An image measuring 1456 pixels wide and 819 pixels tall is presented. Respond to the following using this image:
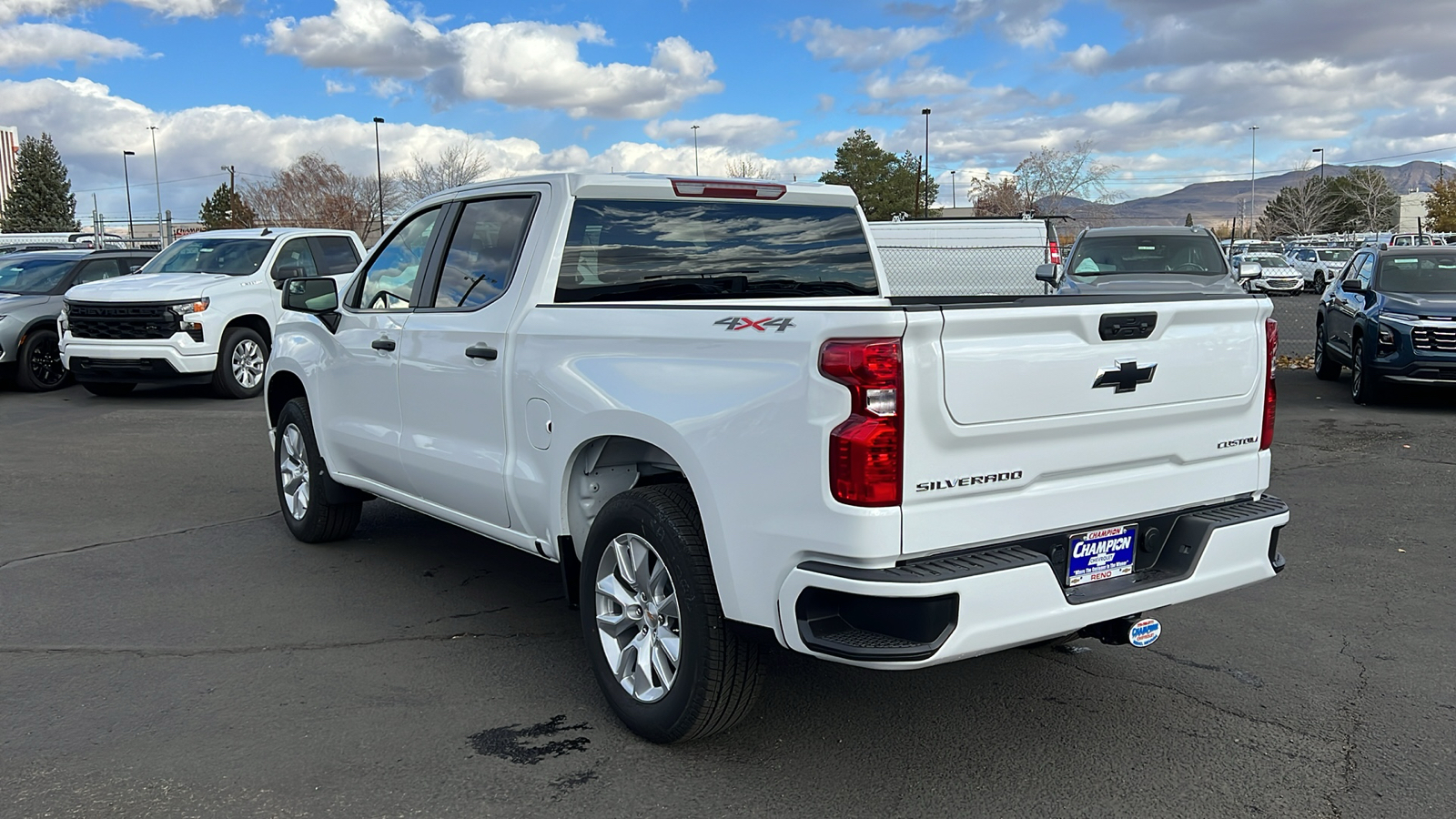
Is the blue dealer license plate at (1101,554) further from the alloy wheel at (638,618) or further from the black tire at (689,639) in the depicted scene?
the alloy wheel at (638,618)

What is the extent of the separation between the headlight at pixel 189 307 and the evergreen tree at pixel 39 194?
79.3 meters

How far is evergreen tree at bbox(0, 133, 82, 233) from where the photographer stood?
8200 cm

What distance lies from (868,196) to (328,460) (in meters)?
79.2

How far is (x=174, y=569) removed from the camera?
6.33 meters

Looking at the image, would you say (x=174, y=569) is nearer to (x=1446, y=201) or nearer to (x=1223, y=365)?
(x=1223, y=365)

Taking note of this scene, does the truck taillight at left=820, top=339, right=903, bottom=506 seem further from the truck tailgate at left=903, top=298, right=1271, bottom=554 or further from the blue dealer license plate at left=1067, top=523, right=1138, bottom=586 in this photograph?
the blue dealer license plate at left=1067, top=523, right=1138, bottom=586

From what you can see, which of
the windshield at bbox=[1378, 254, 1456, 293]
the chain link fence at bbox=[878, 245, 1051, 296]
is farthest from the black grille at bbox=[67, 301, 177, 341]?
the windshield at bbox=[1378, 254, 1456, 293]

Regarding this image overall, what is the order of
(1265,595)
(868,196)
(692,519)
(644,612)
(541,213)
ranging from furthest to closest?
(868,196)
(1265,595)
(541,213)
(644,612)
(692,519)

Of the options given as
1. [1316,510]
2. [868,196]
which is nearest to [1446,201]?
[868,196]

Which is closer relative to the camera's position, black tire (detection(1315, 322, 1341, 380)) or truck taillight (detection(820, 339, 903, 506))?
truck taillight (detection(820, 339, 903, 506))

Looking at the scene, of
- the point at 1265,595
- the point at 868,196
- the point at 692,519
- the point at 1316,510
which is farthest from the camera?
the point at 868,196

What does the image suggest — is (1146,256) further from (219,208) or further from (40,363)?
(219,208)

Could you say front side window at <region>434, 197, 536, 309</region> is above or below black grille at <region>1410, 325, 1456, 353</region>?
above

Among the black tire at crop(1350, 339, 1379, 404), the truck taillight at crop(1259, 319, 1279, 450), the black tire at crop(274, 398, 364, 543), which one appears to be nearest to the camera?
the truck taillight at crop(1259, 319, 1279, 450)
